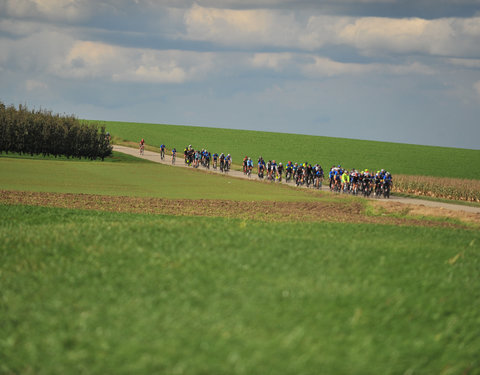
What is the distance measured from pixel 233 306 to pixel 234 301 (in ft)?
0.73

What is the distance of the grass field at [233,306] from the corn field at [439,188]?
38766 mm

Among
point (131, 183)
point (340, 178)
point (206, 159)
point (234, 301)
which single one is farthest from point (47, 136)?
point (234, 301)

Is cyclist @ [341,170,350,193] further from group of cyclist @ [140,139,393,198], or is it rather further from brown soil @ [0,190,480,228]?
brown soil @ [0,190,480,228]

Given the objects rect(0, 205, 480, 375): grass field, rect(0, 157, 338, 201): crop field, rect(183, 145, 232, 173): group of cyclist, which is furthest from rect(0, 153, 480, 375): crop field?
rect(183, 145, 232, 173): group of cyclist

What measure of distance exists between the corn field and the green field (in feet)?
112

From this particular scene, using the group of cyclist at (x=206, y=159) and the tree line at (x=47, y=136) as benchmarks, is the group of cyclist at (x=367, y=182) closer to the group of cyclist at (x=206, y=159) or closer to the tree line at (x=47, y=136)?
the group of cyclist at (x=206, y=159)

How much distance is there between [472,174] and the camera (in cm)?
9188

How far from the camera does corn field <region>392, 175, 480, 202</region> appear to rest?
51.0m

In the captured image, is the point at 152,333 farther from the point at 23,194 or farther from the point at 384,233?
the point at 23,194

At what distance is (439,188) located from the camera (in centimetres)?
5216

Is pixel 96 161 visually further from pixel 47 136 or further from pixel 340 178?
pixel 340 178

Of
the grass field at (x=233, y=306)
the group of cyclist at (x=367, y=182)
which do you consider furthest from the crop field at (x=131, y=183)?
the grass field at (x=233, y=306)

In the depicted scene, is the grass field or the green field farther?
the green field

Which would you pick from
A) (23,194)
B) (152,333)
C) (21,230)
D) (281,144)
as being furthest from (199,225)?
(281,144)
